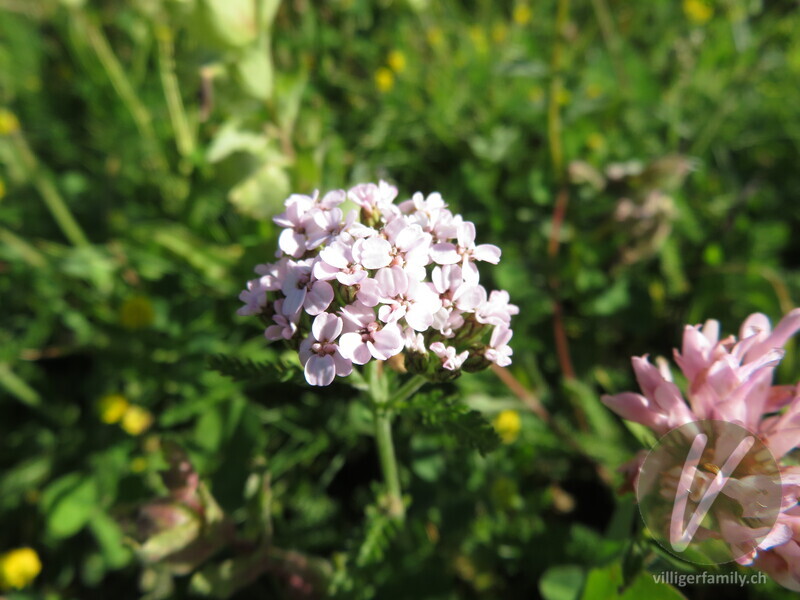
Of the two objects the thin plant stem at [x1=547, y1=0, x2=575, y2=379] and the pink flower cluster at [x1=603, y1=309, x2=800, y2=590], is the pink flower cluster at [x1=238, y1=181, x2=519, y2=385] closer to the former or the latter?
the pink flower cluster at [x1=603, y1=309, x2=800, y2=590]

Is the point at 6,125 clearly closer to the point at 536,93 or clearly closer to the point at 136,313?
the point at 136,313

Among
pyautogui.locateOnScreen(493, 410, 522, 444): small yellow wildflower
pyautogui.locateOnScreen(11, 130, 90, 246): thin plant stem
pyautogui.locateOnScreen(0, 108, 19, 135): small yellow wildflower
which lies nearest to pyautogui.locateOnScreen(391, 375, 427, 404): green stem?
pyautogui.locateOnScreen(493, 410, 522, 444): small yellow wildflower

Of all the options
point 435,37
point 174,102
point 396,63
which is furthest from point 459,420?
point 435,37

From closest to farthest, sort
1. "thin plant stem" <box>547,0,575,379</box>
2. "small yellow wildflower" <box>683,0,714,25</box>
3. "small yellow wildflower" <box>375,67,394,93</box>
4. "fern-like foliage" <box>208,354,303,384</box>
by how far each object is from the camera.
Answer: "fern-like foliage" <box>208,354,303,384</box>
"thin plant stem" <box>547,0,575,379</box>
"small yellow wildflower" <box>375,67,394,93</box>
"small yellow wildflower" <box>683,0,714,25</box>

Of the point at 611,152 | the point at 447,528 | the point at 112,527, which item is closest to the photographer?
the point at 447,528

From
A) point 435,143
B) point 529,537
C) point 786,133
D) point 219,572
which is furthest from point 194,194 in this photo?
point 786,133

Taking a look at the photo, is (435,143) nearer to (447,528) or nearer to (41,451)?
(447,528)
